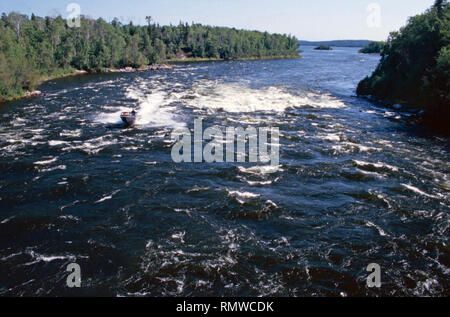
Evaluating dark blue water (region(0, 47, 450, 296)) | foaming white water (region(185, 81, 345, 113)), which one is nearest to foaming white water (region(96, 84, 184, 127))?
dark blue water (region(0, 47, 450, 296))

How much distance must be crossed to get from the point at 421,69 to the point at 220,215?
5598cm

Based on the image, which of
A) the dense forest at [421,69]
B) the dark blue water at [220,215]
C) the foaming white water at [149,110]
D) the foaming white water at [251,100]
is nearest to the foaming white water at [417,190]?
the dark blue water at [220,215]

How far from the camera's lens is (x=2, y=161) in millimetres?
29656

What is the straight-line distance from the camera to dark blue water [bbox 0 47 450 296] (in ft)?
52.8

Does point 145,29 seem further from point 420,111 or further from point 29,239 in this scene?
point 29,239

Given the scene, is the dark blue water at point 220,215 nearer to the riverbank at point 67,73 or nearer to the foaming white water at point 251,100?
the foaming white water at point 251,100

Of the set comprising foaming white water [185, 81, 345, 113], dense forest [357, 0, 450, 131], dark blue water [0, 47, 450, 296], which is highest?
dense forest [357, 0, 450, 131]

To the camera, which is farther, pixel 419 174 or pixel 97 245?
pixel 419 174

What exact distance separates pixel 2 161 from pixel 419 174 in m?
38.1

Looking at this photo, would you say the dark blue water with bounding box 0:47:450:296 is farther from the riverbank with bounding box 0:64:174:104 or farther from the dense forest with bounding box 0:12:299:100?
the dense forest with bounding box 0:12:299:100

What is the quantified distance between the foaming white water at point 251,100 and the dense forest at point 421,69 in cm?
1230

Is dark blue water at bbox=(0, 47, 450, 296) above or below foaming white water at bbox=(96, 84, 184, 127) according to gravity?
below

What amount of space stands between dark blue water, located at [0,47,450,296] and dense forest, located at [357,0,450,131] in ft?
31.7
